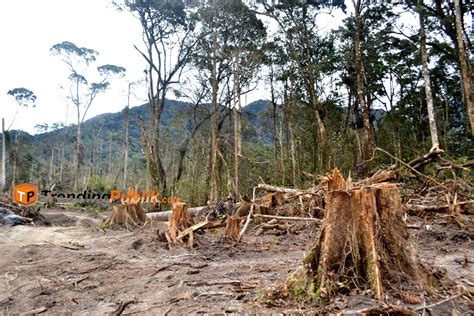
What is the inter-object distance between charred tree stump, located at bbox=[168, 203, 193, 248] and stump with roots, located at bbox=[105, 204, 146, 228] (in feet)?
10.5

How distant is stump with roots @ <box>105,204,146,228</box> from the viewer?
977cm

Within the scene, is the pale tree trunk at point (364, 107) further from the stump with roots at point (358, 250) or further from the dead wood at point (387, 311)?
the dead wood at point (387, 311)

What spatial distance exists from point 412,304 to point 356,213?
2.65 feet

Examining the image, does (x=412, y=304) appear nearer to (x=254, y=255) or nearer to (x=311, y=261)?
(x=311, y=261)

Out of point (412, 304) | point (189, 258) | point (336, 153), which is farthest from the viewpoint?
point (336, 153)

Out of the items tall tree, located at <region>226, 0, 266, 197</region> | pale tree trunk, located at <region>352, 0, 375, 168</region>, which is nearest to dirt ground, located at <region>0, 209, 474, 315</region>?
pale tree trunk, located at <region>352, 0, 375, 168</region>

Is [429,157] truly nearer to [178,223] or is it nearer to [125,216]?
[178,223]

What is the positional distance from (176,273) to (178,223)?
2472 millimetres

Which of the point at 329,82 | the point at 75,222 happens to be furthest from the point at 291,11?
the point at 75,222

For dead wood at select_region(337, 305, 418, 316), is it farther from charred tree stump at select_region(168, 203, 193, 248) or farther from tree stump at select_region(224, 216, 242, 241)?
charred tree stump at select_region(168, 203, 193, 248)

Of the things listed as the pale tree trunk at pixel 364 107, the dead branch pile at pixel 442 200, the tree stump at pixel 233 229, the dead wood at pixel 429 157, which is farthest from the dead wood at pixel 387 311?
the pale tree trunk at pixel 364 107

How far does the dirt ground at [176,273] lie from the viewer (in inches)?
116

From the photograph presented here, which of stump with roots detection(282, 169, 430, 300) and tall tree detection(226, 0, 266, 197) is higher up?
tall tree detection(226, 0, 266, 197)

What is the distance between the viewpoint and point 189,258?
210 inches
